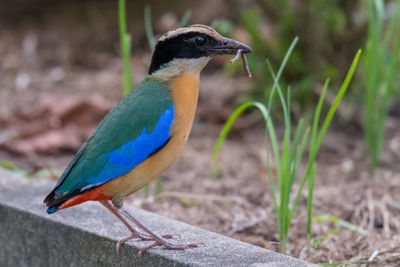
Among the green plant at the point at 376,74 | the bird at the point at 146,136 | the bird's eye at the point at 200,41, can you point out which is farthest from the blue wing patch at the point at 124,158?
the green plant at the point at 376,74

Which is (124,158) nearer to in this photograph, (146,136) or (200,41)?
(146,136)

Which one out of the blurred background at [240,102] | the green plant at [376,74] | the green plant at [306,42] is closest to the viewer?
the blurred background at [240,102]

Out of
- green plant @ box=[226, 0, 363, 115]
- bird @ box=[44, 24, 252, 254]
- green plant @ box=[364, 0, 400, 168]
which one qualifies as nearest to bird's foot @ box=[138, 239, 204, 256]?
bird @ box=[44, 24, 252, 254]

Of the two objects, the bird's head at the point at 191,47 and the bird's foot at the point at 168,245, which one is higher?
the bird's head at the point at 191,47

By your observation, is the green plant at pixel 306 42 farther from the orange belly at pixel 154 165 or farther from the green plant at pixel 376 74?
the orange belly at pixel 154 165

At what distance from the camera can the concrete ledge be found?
303cm

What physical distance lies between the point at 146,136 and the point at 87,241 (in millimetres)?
658

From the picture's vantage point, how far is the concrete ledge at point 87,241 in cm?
303

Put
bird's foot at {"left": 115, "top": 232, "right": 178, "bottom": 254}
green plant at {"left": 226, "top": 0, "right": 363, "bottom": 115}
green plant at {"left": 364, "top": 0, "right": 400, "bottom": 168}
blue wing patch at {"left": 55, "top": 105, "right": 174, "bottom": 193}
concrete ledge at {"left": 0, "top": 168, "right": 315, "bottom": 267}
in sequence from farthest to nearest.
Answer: green plant at {"left": 226, "top": 0, "right": 363, "bottom": 115} < green plant at {"left": 364, "top": 0, "right": 400, "bottom": 168} < bird's foot at {"left": 115, "top": 232, "right": 178, "bottom": 254} < blue wing patch at {"left": 55, "top": 105, "right": 174, "bottom": 193} < concrete ledge at {"left": 0, "top": 168, "right": 315, "bottom": 267}

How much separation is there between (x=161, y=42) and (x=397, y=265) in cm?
160

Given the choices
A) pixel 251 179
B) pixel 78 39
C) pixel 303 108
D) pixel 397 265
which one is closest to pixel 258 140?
pixel 303 108

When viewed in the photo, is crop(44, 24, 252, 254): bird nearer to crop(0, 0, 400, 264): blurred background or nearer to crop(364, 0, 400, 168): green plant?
crop(0, 0, 400, 264): blurred background

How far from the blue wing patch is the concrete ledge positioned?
1.16 feet

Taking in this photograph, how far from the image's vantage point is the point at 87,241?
340 cm
